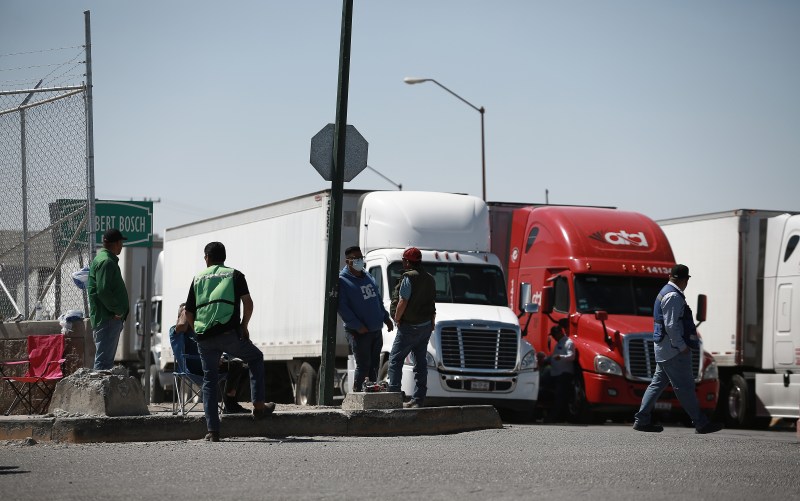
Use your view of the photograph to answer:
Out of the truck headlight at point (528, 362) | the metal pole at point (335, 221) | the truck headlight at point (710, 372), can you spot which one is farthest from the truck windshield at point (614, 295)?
the metal pole at point (335, 221)

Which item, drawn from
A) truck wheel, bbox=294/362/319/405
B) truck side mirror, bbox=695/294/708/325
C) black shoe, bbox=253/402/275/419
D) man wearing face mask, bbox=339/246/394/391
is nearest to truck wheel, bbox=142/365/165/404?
truck wheel, bbox=294/362/319/405

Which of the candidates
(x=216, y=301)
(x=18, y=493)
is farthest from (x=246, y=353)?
(x=18, y=493)

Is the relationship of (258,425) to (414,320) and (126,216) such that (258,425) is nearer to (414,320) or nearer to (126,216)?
(414,320)

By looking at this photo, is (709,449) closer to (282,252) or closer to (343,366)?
(343,366)

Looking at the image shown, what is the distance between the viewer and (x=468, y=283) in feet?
68.8

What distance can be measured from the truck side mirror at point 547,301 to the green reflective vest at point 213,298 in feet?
31.4

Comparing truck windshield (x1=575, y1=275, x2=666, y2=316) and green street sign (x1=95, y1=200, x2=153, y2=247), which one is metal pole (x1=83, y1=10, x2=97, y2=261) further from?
truck windshield (x1=575, y1=275, x2=666, y2=316)

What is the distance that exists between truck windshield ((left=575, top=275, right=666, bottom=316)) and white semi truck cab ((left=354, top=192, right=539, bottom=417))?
1.41 metres

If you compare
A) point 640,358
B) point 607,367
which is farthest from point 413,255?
point 640,358

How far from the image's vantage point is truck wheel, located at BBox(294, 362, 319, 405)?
74.2 ft

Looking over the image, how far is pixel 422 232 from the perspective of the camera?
21.1 meters

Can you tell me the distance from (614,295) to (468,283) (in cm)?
253

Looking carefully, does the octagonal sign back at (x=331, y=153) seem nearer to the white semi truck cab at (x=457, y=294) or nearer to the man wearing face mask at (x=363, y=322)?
the man wearing face mask at (x=363, y=322)

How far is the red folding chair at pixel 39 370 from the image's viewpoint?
15.5 meters
